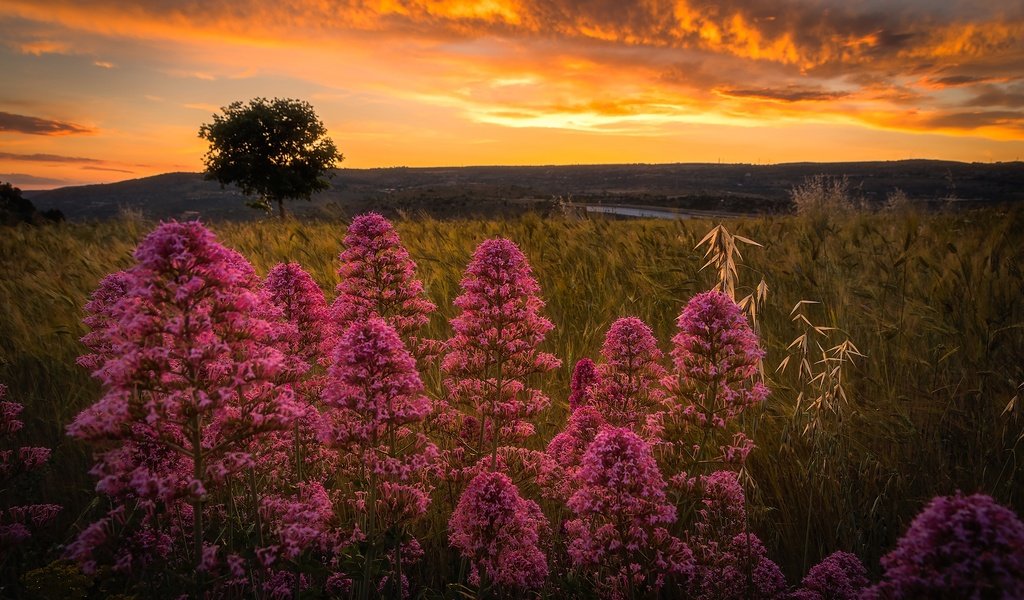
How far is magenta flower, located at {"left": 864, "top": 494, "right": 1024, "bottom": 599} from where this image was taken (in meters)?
1.59

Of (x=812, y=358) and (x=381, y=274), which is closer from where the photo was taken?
(x=381, y=274)

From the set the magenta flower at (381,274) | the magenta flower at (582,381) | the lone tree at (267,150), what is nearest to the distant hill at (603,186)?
the lone tree at (267,150)

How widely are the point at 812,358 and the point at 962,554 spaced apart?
167 inches

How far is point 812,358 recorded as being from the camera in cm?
557

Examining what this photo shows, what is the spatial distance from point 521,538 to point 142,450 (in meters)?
1.93

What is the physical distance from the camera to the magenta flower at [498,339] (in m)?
3.88

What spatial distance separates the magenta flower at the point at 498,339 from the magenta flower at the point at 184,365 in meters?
1.57

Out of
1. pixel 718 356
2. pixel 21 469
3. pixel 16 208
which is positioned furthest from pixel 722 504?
pixel 16 208

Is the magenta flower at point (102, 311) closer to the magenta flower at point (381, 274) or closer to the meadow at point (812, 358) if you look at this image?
the meadow at point (812, 358)

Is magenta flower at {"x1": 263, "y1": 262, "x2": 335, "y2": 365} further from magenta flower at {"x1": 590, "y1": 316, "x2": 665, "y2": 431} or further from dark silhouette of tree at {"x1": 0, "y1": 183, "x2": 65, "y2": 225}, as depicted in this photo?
dark silhouette of tree at {"x1": 0, "y1": 183, "x2": 65, "y2": 225}

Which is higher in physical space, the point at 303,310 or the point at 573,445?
the point at 303,310

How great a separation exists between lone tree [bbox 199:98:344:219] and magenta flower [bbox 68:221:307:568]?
61.5 m

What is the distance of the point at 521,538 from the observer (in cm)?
289

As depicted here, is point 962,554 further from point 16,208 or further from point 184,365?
point 16,208
